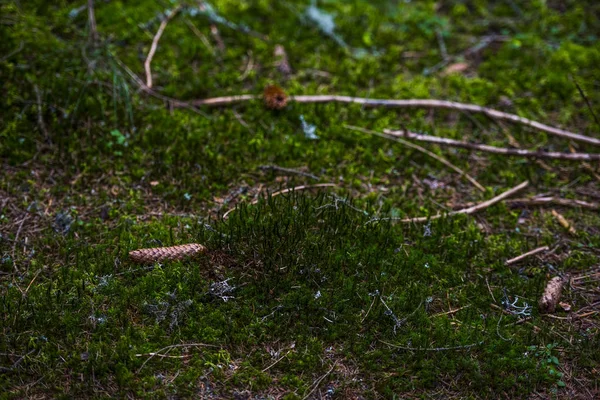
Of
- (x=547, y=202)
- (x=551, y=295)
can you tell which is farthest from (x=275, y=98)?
(x=551, y=295)

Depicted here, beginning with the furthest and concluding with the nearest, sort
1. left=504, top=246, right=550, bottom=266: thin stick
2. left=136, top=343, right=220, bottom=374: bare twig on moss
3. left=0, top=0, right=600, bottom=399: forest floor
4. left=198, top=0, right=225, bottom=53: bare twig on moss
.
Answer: left=198, top=0, right=225, bottom=53: bare twig on moss < left=504, top=246, right=550, bottom=266: thin stick < left=0, top=0, right=600, bottom=399: forest floor < left=136, top=343, right=220, bottom=374: bare twig on moss

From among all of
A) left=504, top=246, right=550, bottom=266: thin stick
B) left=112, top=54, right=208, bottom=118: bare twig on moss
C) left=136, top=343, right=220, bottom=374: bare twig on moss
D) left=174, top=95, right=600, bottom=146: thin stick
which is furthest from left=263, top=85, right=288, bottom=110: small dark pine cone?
left=136, top=343, right=220, bottom=374: bare twig on moss

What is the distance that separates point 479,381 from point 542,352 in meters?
0.51

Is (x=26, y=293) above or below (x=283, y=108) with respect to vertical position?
below

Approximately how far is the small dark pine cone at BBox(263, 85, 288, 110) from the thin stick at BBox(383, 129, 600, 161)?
41.0 inches

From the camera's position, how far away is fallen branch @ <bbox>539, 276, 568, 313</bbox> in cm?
364

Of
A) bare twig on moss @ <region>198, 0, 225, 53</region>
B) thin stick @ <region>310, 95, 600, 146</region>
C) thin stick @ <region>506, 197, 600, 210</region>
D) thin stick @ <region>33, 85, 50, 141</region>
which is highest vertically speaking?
bare twig on moss @ <region>198, 0, 225, 53</region>

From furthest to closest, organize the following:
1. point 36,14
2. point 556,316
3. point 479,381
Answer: point 36,14
point 556,316
point 479,381

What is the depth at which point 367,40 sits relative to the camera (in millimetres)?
6328

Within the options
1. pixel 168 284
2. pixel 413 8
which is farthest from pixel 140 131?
pixel 413 8

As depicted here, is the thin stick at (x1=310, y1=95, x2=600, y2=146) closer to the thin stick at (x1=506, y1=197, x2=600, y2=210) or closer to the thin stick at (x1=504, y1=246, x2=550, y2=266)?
the thin stick at (x1=506, y1=197, x2=600, y2=210)

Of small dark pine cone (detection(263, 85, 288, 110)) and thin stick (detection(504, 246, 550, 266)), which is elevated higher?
small dark pine cone (detection(263, 85, 288, 110))

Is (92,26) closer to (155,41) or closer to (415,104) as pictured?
(155,41)

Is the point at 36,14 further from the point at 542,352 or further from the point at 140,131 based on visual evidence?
the point at 542,352
